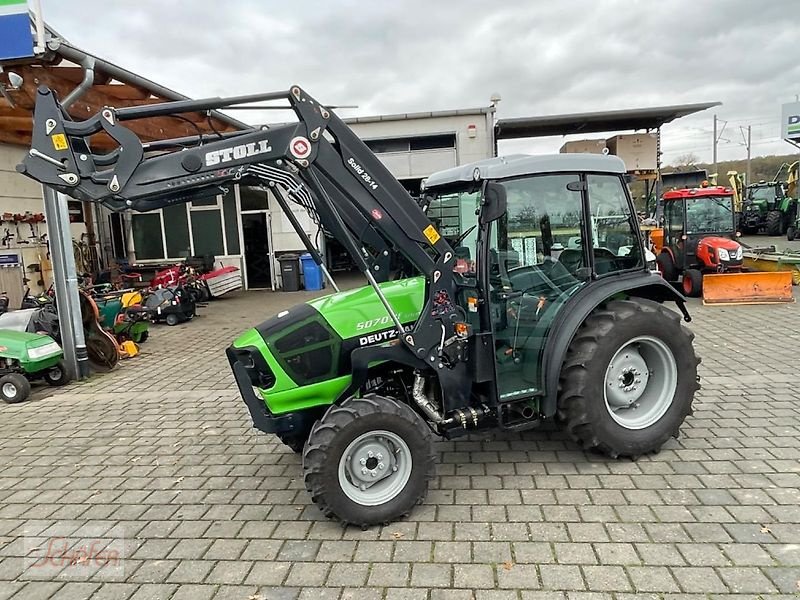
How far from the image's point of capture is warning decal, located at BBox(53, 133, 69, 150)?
285 cm

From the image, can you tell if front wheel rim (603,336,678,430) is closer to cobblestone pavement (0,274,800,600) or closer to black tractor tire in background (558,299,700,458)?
black tractor tire in background (558,299,700,458)

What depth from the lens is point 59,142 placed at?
9.36ft

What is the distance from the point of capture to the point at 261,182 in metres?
3.29

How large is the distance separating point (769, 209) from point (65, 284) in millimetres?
29657

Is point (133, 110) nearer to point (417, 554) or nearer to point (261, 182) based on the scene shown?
point (261, 182)

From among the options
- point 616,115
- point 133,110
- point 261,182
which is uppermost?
point 616,115

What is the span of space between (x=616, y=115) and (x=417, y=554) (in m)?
15.3

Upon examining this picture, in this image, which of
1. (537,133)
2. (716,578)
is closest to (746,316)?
(716,578)

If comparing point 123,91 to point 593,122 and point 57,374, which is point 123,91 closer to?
point 57,374

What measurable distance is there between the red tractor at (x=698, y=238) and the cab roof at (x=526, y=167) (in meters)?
7.87

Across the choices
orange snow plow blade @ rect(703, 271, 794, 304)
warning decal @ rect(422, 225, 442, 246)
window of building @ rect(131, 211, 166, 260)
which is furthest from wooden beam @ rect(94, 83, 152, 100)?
orange snow plow blade @ rect(703, 271, 794, 304)

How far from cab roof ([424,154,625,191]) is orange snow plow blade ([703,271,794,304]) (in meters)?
7.04

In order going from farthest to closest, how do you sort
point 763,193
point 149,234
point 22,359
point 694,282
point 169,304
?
point 763,193, point 149,234, point 169,304, point 694,282, point 22,359

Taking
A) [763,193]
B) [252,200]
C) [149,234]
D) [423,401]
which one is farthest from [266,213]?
[763,193]
